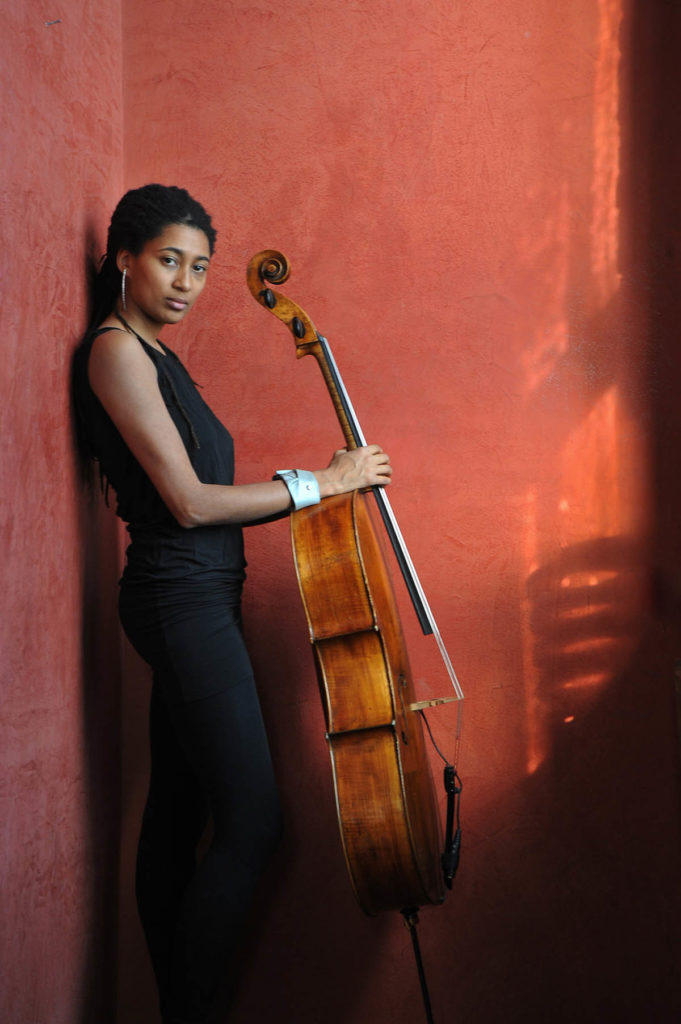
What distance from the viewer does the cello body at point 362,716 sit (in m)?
1.28

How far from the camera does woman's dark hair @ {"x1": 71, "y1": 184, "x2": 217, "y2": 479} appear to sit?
4.99 feet

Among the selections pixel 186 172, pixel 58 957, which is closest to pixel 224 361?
pixel 186 172

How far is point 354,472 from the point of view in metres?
1.54

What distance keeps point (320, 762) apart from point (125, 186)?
4.50ft

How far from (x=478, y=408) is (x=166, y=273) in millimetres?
770

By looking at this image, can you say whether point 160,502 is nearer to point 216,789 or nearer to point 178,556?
point 178,556

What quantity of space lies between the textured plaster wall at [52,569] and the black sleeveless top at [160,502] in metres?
0.06

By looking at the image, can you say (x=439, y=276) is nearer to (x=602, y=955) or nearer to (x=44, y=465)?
(x=44, y=465)

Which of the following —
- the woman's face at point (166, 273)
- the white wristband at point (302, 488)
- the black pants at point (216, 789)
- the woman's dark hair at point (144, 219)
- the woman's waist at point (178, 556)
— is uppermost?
the woman's dark hair at point (144, 219)

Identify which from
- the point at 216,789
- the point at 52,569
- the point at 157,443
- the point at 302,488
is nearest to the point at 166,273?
the point at 157,443

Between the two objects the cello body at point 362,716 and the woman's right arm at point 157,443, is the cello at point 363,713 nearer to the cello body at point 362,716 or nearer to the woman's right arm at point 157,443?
the cello body at point 362,716

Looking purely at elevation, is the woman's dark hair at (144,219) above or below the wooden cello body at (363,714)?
above

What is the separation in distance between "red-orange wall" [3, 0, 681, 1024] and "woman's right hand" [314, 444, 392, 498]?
0.39 metres

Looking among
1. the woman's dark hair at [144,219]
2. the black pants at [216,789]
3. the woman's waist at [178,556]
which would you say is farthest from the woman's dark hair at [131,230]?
the black pants at [216,789]
